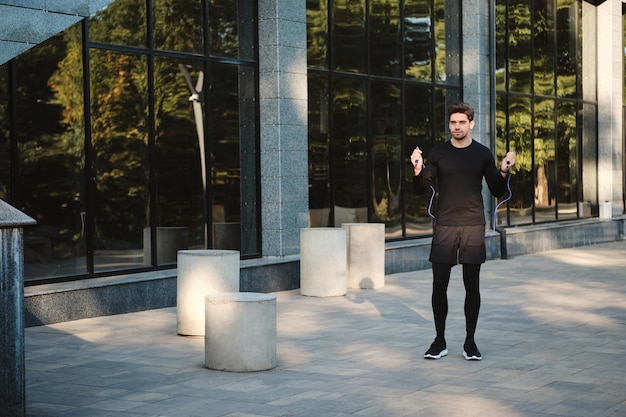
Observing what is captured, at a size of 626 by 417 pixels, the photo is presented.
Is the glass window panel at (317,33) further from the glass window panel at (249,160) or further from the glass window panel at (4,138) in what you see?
the glass window panel at (4,138)

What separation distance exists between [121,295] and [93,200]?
139 cm

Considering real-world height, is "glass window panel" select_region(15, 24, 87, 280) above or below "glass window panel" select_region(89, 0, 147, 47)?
below

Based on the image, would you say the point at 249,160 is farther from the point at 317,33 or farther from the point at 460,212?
the point at 460,212

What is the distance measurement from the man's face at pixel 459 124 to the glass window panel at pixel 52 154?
600 centimetres

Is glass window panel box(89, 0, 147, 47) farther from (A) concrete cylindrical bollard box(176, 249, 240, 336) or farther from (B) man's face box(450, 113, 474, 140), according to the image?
(B) man's face box(450, 113, 474, 140)

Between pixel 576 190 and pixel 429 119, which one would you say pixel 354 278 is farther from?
pixel 576 190

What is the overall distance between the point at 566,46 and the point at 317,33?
38.2ft

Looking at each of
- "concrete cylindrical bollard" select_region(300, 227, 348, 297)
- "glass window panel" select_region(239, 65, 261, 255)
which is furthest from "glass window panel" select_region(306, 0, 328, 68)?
"concrete cylindrical bollard" select_region(300, 227, 348, 297)

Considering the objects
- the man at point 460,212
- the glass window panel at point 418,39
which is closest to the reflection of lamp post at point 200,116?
the glass window panel at point 418,39

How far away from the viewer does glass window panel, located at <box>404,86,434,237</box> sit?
2238 cm

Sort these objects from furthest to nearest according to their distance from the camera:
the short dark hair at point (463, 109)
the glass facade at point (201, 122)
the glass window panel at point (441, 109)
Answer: the glass window panel at point (441, 109)
the glass facade at point (201, 122)
the short dark hair at point (463, 109)

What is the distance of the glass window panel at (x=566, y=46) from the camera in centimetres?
2872

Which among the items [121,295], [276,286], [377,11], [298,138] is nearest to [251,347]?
[121,295]

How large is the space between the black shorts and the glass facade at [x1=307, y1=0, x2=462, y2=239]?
8.60 meters
